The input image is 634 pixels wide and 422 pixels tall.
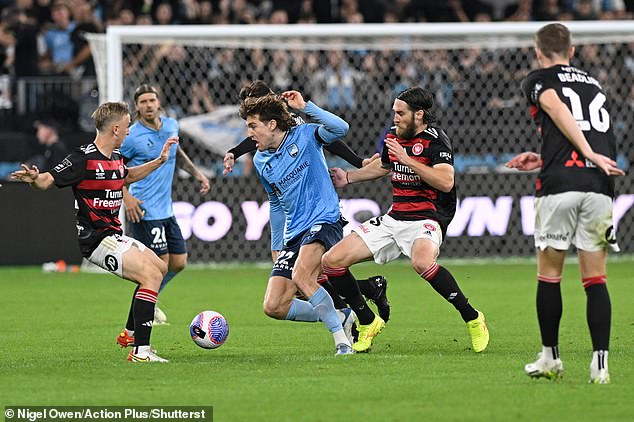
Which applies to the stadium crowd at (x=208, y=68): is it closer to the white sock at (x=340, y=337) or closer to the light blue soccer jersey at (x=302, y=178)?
the light blue soccer jersey at (x=302, y=178)

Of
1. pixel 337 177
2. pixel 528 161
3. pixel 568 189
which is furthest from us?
pixel 337 177

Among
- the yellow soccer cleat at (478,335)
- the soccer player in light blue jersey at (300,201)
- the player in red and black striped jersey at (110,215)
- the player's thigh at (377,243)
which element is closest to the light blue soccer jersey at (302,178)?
the soccer player in light blue jersey at (300,201)

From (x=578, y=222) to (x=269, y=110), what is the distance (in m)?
2.71

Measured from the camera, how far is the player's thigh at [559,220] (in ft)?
22.5

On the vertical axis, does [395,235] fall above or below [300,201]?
Answer: below

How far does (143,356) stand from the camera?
831 cm

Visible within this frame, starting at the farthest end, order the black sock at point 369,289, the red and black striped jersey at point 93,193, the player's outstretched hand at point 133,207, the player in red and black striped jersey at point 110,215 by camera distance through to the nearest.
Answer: the player's outstretched hand at point 133,207 → the black sock at point 369,289 → the red and black striped jersey at point 93,193 → the player in red and black striped jersey at point 110,215

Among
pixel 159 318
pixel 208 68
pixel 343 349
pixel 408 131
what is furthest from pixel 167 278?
pixel 208 68

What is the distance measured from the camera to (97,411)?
6.16 meters

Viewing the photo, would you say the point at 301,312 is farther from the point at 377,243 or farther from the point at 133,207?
the point at 133,207

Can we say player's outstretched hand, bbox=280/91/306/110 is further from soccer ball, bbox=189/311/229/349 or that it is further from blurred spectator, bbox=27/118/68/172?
blurred spectator, bbox=27/118/68/172

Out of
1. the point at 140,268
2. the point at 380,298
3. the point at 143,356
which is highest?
the point at 140,268

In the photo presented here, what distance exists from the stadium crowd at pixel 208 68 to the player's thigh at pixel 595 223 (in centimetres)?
1116

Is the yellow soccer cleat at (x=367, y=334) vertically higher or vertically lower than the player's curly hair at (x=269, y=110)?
lower
